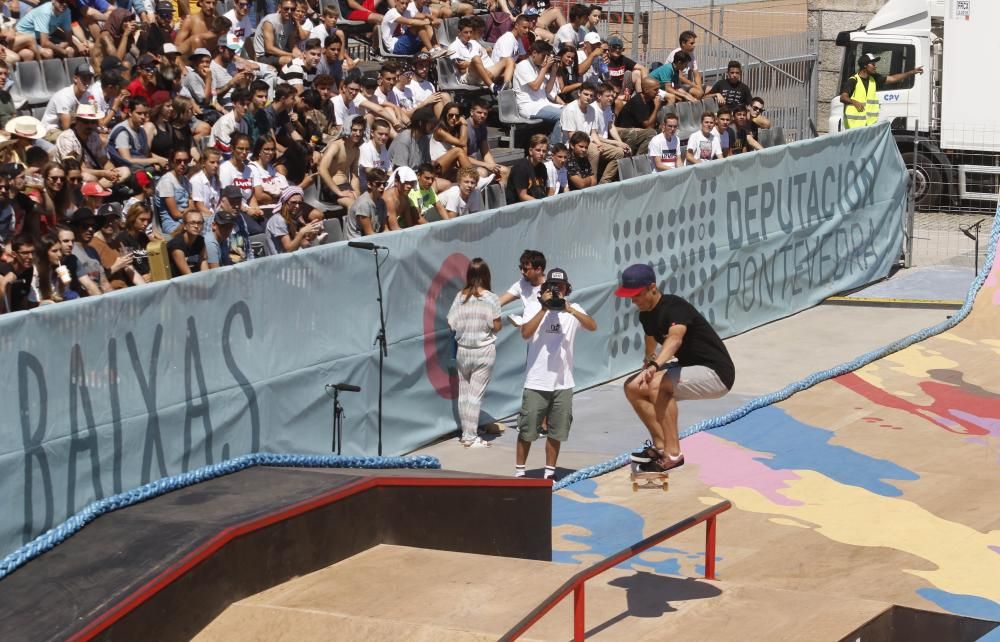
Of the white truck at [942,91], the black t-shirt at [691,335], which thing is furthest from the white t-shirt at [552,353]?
the white truck at [942,91]

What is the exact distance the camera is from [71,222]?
12.5 m

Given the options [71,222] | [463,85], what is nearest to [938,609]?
[71,222]

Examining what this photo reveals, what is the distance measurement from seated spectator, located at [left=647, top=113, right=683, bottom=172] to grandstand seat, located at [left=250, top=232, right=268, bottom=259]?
6.26m

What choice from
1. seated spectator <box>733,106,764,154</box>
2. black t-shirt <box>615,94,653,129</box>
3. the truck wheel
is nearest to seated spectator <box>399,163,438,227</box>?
black t-shirt <box>615,94,653,129</box>

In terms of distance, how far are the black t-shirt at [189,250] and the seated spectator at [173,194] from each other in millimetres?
1147

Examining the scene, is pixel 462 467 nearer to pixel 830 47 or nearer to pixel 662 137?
pixel 662 137

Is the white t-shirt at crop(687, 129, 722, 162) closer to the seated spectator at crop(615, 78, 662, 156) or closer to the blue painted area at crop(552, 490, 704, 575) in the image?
the seated spectator at crop(615, 78, 662, 156)

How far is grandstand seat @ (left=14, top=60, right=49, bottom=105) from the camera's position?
1619 centimetres

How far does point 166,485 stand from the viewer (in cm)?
978

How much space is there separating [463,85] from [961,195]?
9.59 m

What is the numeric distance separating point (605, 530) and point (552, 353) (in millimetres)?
1954

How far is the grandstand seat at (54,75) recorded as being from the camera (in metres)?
16.4

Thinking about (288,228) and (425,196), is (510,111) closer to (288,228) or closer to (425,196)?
(425,196)

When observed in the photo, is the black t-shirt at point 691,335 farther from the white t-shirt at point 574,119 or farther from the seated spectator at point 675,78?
the seated spectator at point 675,78
